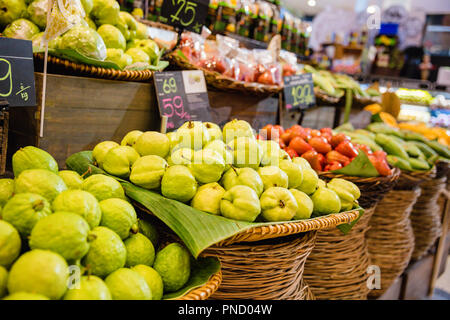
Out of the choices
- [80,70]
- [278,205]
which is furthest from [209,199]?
[80,70]

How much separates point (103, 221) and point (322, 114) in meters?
2.26

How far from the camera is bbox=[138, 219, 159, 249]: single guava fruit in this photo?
3.60 feet

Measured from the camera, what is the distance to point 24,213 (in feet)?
2.57

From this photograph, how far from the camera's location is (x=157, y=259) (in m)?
0.98

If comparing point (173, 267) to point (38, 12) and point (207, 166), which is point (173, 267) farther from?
point (38, 12)

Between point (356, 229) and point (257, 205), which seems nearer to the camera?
point (257, 205)

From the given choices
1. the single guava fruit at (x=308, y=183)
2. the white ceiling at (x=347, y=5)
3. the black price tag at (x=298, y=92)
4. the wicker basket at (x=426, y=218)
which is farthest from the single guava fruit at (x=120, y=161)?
the white ceiling at (x=347, y=5)

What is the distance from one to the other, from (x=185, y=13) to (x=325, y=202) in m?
1.19

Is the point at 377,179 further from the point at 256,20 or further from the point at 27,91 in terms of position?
the point at 256,20

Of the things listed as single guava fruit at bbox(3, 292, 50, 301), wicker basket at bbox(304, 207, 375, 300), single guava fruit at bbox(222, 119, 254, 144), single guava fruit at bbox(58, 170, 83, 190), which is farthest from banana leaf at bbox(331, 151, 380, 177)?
single guava fruit at bbox(3, 292, 50, 301)

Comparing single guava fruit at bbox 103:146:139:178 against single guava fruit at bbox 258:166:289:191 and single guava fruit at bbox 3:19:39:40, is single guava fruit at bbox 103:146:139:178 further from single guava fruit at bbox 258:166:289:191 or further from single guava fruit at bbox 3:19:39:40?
single guava fruit at bbox 3:19:39:40
